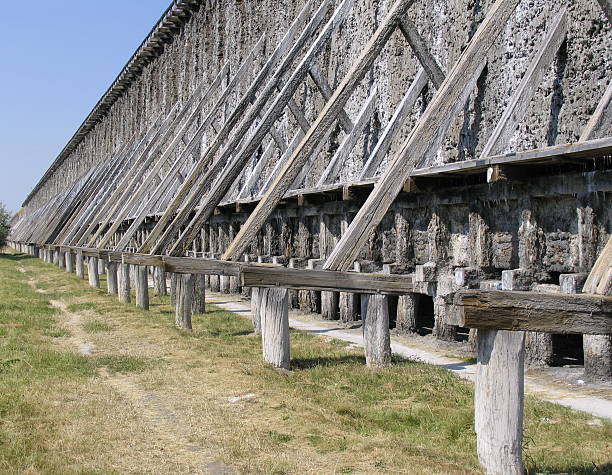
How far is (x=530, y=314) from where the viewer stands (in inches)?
199

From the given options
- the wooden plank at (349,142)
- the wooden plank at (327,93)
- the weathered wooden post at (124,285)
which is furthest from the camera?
the weathered wooden post at (124,285)

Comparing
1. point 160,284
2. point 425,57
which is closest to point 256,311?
point 425,57

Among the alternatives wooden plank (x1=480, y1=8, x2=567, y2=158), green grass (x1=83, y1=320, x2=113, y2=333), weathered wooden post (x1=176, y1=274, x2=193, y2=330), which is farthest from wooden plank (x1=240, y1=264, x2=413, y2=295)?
green grass (x1=83, y1=320, x2=113, y2=333)

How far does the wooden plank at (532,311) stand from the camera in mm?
5004

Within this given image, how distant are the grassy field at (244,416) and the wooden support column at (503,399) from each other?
0.30m

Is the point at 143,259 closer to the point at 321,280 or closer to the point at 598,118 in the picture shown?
the point at 321,280

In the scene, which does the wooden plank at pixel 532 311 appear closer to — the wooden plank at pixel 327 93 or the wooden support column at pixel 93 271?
the wooden plank at pixel 327 93

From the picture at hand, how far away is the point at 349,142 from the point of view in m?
15.0

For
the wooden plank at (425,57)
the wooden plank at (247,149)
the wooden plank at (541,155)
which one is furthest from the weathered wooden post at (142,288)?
the wooden plank at (541,155)

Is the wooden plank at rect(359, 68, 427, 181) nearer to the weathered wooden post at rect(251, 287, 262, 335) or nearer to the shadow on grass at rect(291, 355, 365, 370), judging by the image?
the weathered wooden post at rect(251, 287, 262, 335)

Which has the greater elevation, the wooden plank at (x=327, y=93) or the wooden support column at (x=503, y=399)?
the wooden plank at (x=327, y=93)

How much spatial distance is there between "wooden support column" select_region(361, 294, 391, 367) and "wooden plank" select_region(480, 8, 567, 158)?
2348 mm

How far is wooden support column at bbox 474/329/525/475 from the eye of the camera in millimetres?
5035

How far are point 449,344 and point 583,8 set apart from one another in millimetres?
4810
